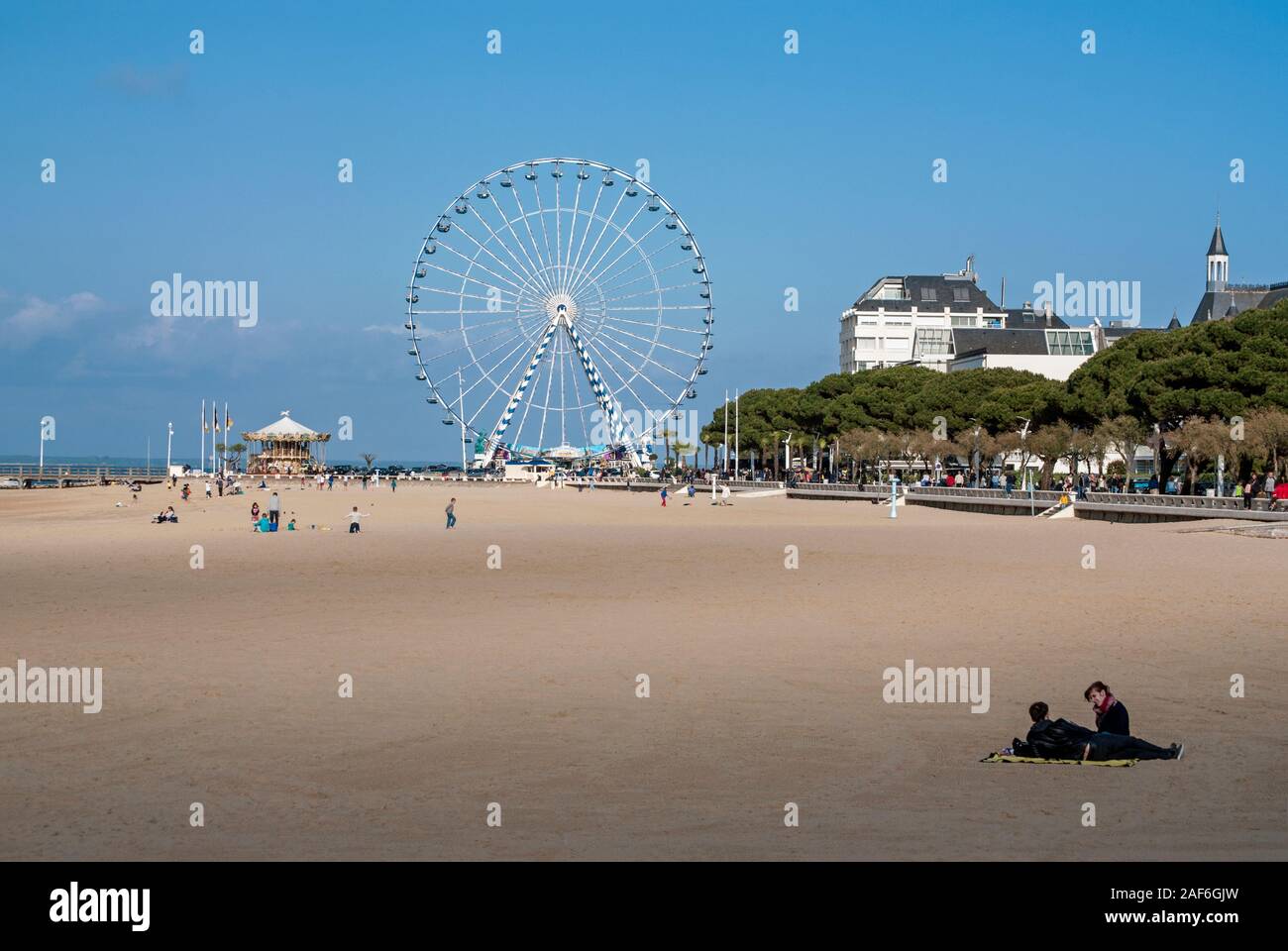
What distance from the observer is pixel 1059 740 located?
31.1 ft

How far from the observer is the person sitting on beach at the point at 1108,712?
9.70 m

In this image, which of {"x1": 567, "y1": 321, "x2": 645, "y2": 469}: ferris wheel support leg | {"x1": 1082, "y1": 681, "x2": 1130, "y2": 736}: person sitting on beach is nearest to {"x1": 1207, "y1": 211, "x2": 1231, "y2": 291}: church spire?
{"x1": 567, "y1": 321, "x2": 645, "y2": 469}: ferris wheel support leg

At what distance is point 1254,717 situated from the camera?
11.0 meters

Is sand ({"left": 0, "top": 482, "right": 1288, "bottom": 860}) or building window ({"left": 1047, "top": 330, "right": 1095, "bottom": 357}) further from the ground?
building window ({"left": 1047, "top": 330, "right": 1095, "bottom": 357})

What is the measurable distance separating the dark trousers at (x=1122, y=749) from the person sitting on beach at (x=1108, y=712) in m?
0.15

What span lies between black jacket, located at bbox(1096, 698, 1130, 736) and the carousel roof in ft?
477

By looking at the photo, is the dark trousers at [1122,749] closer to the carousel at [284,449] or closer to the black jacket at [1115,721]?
the black jacket at [1115,721]

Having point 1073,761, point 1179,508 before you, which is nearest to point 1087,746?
point 1073,761

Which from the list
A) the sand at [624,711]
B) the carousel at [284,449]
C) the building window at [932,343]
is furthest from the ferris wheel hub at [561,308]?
the carousel at [284,449]

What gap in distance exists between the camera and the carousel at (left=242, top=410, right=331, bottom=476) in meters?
148

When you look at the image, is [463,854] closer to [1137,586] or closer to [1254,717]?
[1254,717]

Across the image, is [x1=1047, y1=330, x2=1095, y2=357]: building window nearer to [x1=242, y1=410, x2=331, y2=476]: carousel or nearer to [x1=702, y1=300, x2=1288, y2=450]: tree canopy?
[x1=702, y1=300, x2=1288, y2=450]: tree canopy

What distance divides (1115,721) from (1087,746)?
1.34 feet
